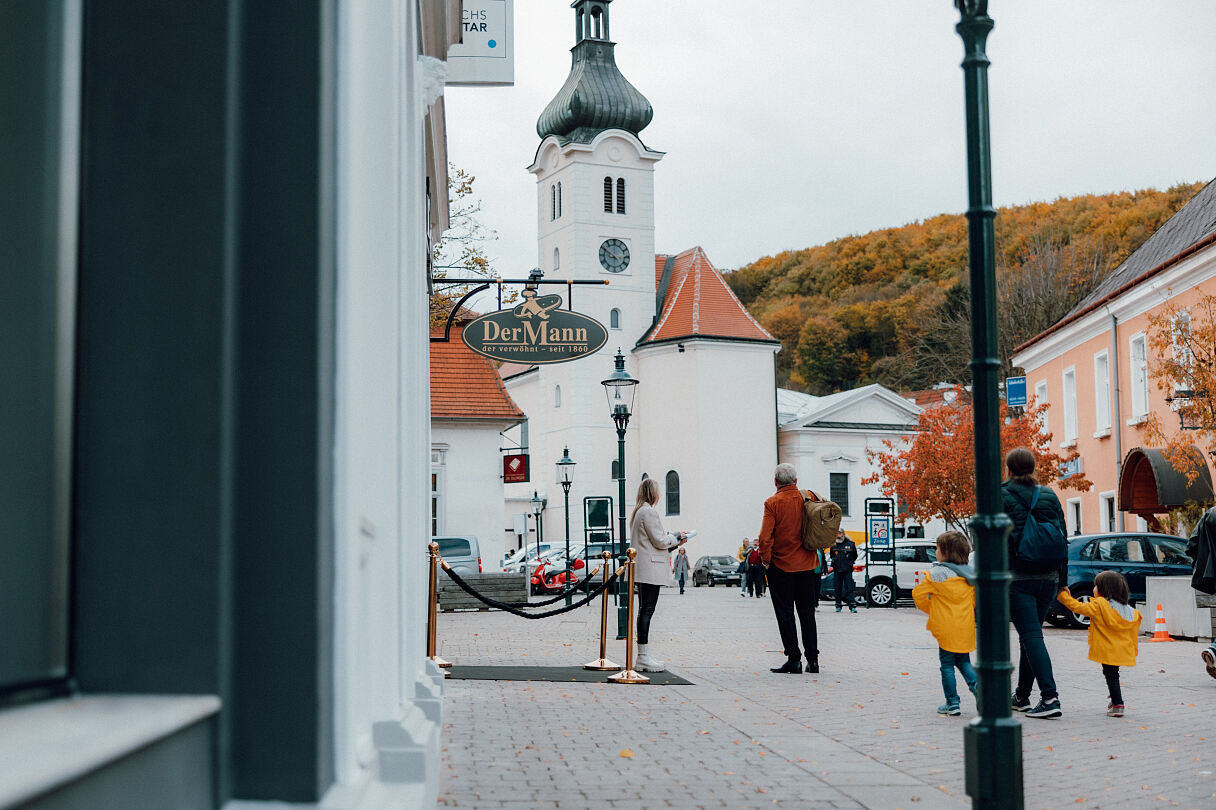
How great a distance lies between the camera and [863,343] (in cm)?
8788

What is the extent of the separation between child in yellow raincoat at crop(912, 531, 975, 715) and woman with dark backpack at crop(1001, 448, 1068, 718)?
31 cm

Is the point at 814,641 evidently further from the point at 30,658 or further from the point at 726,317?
the point at 726,317

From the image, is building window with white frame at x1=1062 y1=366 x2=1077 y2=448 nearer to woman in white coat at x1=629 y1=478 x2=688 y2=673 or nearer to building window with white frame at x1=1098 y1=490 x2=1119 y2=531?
building window with white frame at x1=1098 y1=490 x2=1119 y2=531

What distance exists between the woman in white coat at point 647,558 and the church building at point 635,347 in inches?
1915

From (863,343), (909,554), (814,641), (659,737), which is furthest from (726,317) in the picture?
(659,737)

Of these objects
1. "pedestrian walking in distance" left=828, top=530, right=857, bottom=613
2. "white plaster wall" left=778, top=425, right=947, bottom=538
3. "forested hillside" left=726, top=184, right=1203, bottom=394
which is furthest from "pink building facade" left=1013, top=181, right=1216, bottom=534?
"white plaster wall" left=778, top=425, right=947, bottom=538

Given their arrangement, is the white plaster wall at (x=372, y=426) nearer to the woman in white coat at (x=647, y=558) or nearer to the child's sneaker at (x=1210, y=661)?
the woman in white coat at (x=647, y=558)

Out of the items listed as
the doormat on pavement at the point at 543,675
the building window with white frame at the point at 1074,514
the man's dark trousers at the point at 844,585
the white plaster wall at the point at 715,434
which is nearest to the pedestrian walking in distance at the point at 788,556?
the doormat on pavement at the point at 543,675

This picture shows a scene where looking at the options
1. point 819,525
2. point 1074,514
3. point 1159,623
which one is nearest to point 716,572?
point 1074,514

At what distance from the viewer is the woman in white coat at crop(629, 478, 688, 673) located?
41.3 feet

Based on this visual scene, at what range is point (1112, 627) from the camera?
9297mm

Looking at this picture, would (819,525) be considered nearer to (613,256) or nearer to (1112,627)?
(1112,627)

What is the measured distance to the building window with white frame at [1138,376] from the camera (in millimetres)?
30578

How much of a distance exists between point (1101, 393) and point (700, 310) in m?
32.1
